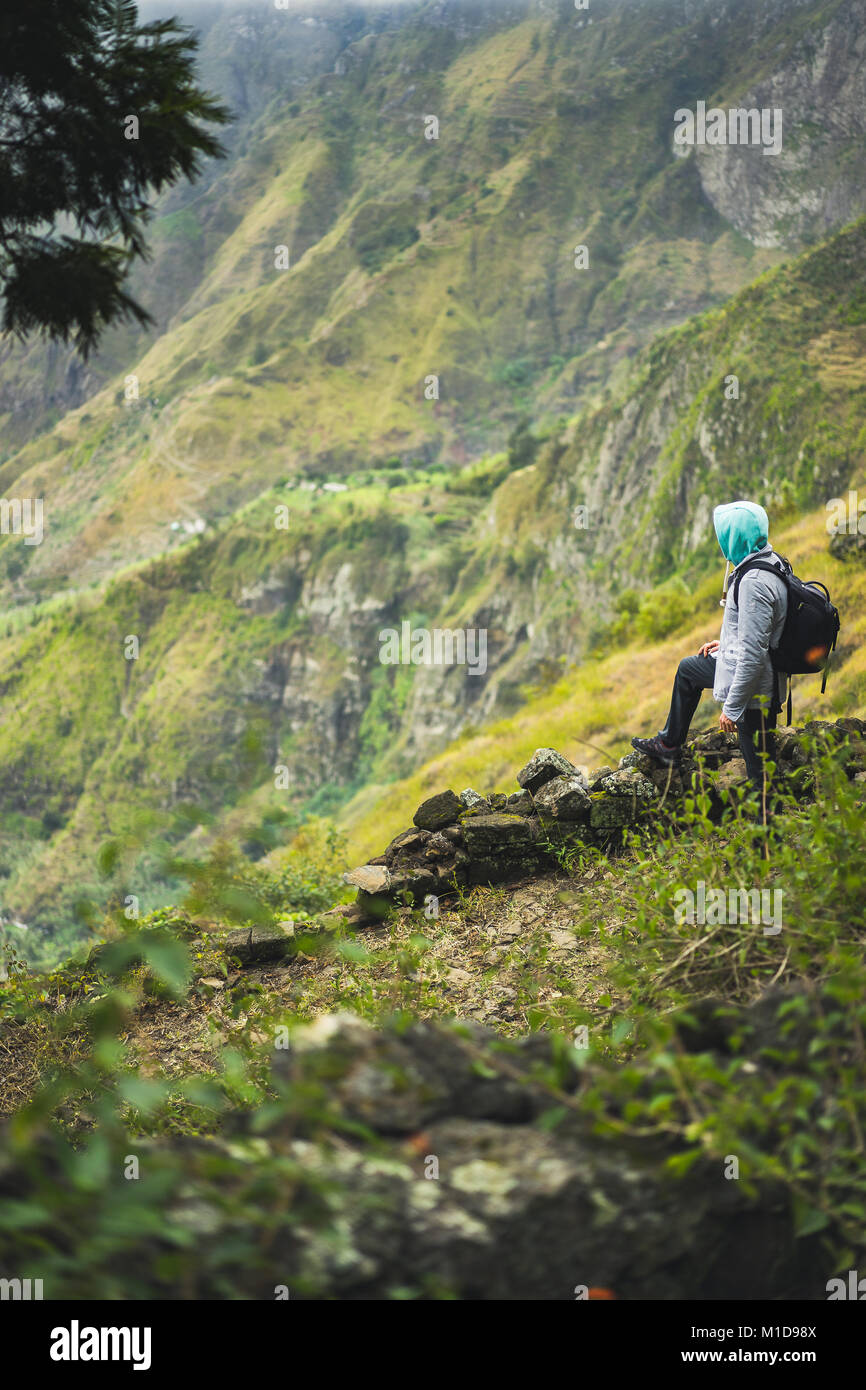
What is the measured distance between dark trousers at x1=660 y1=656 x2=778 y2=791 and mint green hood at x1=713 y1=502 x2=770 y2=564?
64 centimetres

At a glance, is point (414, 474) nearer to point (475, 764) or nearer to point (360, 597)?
point (360, 597)

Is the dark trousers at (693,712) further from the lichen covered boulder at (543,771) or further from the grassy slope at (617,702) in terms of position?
the grassy slope at (617,702)

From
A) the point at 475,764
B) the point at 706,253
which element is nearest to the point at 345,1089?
the point at 475,764

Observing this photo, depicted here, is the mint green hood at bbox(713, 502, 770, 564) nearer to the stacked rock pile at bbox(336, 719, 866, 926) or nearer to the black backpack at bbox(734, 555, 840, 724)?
the black backpack at bbox(734, 555, 840, 724)

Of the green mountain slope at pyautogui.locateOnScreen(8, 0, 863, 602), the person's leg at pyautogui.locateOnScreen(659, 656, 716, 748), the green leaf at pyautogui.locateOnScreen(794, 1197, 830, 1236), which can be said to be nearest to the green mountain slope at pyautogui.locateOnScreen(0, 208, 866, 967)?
the green leaf at pyautogui.locateOnScreen(794, 1197, 830, 1236)

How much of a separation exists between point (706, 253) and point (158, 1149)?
171 m

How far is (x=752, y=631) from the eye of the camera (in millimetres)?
4617

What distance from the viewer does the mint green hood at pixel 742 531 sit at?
15.4ft

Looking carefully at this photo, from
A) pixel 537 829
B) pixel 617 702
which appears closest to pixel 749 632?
pixel 537 829

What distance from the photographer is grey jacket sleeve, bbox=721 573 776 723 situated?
4605 mm

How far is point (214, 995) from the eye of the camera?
5391mm

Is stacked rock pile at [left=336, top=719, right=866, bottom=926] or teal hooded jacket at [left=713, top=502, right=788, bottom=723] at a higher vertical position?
teal hooded jacket at [left=713, top=502, right=788, bottom=723]

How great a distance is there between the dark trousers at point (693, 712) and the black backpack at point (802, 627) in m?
0.26

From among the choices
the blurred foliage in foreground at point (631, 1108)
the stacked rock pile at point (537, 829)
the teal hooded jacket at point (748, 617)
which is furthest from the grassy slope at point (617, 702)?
the blurred foliage in foreground at point (631, 1108)
